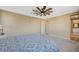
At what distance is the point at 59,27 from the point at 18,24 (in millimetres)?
584

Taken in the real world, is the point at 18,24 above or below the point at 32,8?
below

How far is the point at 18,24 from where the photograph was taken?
143cm

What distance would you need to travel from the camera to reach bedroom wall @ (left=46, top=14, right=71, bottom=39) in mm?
1421

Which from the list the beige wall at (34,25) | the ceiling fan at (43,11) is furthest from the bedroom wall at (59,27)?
the ceiling fan at (43,11)

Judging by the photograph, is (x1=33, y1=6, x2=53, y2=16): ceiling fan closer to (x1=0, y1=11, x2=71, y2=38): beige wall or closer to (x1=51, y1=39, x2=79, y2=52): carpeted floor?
(x1=0, y1=11, x2=71, y2=38): beige wall

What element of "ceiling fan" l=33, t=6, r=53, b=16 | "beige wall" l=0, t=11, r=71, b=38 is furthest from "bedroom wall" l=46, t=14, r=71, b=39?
"ceiling fan" l=33, t=6, r=53, b=16

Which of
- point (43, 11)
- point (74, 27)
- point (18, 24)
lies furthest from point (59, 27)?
point (18, 24)

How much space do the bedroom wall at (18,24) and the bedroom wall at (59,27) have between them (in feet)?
0.56

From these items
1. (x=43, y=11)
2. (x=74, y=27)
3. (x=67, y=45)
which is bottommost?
(x=67, y=45)

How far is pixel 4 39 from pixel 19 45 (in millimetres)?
221

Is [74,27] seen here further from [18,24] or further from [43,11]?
[18,24]

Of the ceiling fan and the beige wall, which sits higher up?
the ceiling fan

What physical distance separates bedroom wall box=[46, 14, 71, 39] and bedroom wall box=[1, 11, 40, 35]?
0.17 metres
